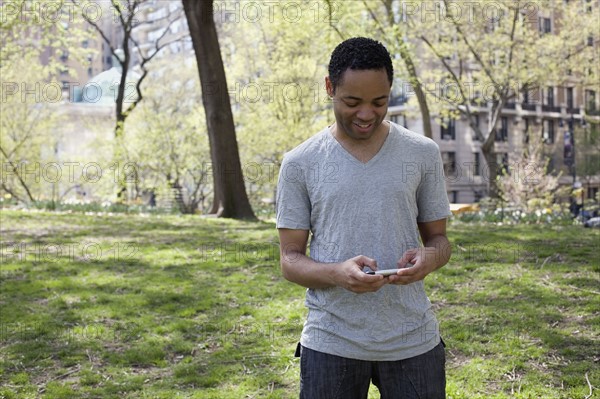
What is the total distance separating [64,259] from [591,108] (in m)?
42.3

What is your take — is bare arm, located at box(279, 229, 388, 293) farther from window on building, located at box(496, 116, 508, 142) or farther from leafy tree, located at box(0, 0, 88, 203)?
window on building, located at box(496, 116, 508, 142)

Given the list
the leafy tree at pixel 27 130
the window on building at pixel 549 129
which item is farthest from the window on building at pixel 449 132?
the leafy tree at pixel 27 130

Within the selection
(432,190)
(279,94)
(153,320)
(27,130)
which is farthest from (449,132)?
(432,190)

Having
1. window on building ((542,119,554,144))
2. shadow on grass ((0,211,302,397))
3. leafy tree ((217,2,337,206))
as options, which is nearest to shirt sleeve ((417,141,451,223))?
shadow on grass ((0,211,302,397))

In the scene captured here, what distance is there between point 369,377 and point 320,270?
0.42 m

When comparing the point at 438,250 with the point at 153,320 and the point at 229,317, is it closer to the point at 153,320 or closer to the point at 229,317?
the point at 229,317

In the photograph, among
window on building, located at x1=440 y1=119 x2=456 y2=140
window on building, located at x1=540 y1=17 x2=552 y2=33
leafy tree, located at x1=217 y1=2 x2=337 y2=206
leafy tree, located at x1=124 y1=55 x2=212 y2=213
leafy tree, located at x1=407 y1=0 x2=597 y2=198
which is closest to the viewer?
Answer: leafy tree, located at x1=124 y1=55 x2=212 y2=213

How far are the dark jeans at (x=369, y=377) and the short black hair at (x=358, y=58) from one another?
95 cm

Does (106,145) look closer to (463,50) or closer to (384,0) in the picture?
(384,0)

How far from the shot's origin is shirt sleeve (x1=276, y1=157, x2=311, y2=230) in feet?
8.83

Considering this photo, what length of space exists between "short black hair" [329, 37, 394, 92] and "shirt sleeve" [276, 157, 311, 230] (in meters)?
0.33

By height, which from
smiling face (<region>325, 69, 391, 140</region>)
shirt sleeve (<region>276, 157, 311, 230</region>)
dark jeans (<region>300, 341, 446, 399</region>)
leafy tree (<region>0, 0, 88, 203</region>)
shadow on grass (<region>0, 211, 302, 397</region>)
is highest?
leafy tree (<region>0, 0, 88, 203</region>)

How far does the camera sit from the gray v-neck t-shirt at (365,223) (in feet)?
8.45

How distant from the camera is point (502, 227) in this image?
12.7 meters
